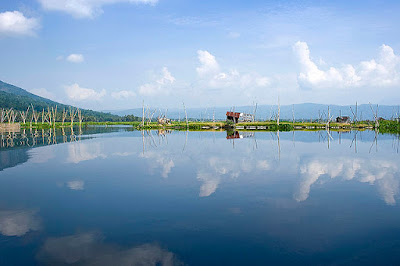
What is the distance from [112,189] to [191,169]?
6712mm

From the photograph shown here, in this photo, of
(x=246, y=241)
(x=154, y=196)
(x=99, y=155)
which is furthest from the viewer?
(x=99, y=155)

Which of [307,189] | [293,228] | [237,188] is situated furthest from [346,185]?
[293,228]

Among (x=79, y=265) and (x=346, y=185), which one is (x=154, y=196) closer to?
(x=79, y=265)

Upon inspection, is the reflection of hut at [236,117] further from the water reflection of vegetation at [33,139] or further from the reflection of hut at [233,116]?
the water reflection of vegetation at [33,139]

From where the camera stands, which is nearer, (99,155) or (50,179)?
(50,179)

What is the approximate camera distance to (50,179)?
18.3m

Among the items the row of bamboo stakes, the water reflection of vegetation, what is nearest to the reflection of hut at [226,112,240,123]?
the water reflection of vegetation

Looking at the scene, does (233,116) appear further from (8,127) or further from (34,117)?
(34,117)

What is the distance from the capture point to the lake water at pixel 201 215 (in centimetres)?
826

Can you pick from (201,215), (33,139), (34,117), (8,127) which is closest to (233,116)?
(33,139)

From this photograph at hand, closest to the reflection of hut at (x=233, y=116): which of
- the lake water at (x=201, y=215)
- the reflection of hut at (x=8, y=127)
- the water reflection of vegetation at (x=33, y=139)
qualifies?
the water reflection of vegetation at (x=33, y=139)

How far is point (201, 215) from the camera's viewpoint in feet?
37.1

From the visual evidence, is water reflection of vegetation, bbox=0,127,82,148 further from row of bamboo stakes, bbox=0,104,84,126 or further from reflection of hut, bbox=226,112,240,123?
reflection of hut, bbox=226,112,240,123

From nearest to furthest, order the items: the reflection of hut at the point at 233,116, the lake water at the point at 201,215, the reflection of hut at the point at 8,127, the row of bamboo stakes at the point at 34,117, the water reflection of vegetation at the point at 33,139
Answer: the lake water at the point at 201,215
the water reflection of vegetation at the point at 33,139
the reflection of hut at the point at 8,127
the reflection of hut at the point at 233,116
the row of bamboo stakes at the point at 34,117
